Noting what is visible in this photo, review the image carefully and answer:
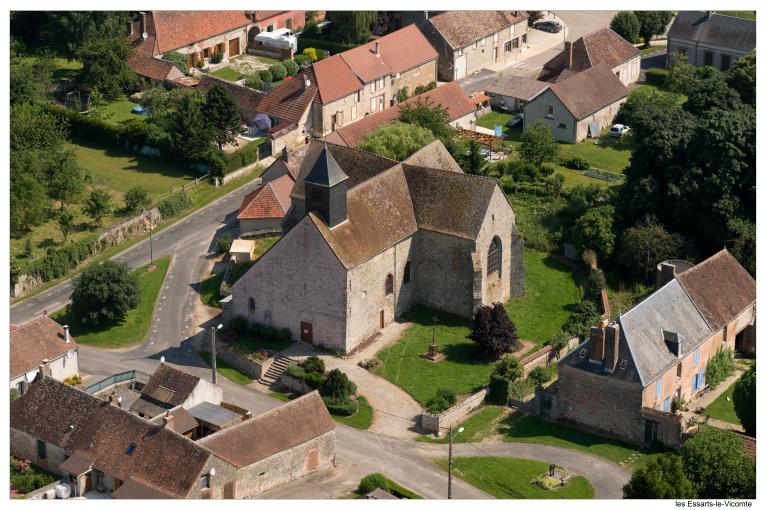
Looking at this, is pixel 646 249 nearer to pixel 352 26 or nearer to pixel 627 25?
pixel 627 25

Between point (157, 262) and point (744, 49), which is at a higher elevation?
point (744, 49)

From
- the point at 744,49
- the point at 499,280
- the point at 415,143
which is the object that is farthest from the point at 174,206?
the point at 744,49

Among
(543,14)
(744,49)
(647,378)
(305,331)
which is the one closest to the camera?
(647,378)

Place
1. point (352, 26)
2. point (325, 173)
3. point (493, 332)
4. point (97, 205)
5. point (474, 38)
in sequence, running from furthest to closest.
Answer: point (352, 26) < point (474, 38) < point (97, 205) < point (493, 332) < point (325, 173)

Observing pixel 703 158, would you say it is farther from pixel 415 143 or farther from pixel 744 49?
pixel 744 49

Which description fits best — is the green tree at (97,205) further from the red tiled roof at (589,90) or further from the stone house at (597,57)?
the stone house at (597,57)

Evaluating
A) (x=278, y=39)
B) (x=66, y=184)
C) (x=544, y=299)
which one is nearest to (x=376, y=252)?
(x=544, y=299)
